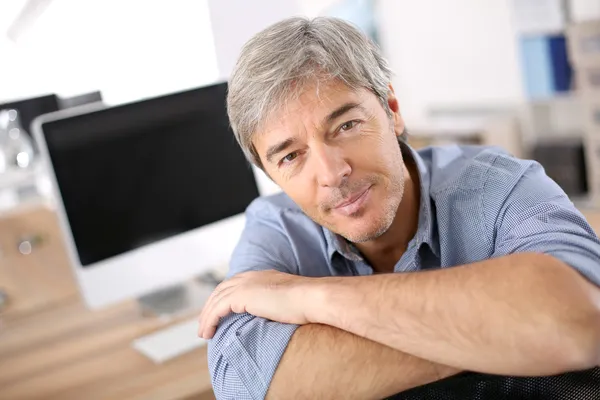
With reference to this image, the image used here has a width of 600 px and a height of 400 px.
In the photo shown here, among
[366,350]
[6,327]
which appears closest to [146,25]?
[6,327]

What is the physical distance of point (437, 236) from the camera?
1.36 m

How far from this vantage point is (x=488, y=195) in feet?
4.19

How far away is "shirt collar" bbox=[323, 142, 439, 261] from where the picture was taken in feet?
4.39

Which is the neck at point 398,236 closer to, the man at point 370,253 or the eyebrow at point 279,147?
the man at point 370,253

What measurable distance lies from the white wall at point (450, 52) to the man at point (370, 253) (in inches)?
125

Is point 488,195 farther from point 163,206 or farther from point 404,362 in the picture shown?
point 163,206

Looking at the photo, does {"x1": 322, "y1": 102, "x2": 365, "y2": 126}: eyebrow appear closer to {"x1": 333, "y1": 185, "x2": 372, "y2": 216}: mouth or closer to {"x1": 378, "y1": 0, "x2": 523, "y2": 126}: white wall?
{"x1": 333, "y1": 185, "x2": 372, "y2": 216}: mouth

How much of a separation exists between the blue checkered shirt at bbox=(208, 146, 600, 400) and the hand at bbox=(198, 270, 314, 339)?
17 millimetres

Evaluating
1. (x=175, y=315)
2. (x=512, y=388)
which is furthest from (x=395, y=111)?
(x=175, y=315)

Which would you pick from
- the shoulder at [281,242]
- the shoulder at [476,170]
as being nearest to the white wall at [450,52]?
the shoulder at [476,170]

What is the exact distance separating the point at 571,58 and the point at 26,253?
2751 mm

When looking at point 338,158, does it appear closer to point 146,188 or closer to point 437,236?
point 437,236

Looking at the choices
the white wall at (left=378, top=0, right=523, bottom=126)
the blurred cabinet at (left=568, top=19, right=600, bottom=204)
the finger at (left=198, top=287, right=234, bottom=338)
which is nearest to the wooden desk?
the finger at (left=198, top=287, right=234, bottom=338)

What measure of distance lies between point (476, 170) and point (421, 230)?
0.15m
